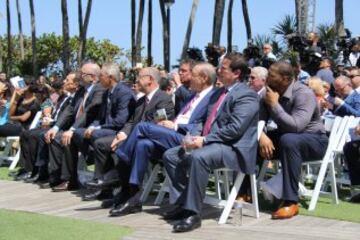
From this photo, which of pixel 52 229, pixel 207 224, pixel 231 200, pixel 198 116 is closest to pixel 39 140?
pixel 198 116

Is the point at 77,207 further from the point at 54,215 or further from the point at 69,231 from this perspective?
the point at 69,231

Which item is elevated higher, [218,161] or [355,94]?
[355,94]

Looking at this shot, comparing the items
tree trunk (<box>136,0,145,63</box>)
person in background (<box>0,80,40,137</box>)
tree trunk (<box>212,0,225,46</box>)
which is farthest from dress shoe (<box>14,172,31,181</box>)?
tree trunk (<box>136,0,145,63</box>)

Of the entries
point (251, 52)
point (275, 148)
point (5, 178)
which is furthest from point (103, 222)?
point (251, 52)

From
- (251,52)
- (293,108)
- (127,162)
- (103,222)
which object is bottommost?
(103,222)

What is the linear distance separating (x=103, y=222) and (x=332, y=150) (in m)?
2.60

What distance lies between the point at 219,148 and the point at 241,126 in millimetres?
307

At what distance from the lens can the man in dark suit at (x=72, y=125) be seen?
9.30m

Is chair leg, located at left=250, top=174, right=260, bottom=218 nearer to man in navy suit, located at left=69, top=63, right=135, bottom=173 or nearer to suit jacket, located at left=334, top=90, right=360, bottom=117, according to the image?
man in navy suit, located at left=69, top=63, right=135, bottom=173

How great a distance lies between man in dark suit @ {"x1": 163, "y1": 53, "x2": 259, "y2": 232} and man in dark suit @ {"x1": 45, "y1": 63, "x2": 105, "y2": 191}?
94.2 inches

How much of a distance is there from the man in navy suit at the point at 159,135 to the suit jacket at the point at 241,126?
22.7 inches

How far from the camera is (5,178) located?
10555 mm

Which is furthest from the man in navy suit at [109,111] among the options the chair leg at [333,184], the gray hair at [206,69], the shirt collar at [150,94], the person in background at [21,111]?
the person in background at [21,111]

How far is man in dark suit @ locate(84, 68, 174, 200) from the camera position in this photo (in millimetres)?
8258
